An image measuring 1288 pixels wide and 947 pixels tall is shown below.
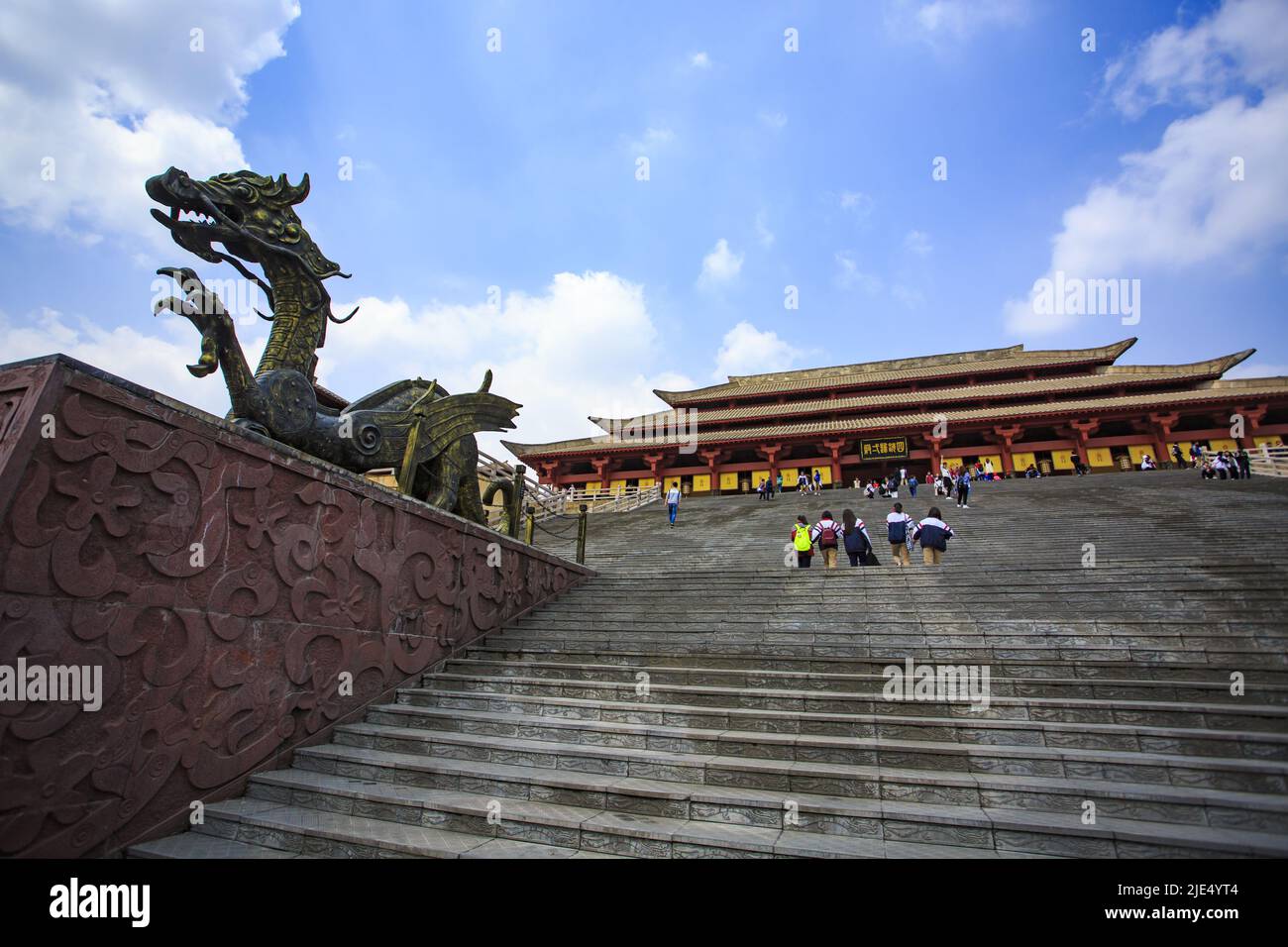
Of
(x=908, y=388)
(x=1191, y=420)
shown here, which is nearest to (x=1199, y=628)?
(x=1191, y=420)

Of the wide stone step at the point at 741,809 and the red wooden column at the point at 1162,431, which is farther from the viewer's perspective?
the red wooden column at the point at 1162,431

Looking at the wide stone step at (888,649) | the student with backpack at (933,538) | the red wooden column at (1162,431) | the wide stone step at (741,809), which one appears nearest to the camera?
the wide stone step at (741,809)

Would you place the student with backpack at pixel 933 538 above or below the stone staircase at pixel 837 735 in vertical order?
above

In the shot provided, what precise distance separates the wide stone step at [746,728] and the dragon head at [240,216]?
425cm

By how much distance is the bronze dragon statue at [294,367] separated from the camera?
4648mm

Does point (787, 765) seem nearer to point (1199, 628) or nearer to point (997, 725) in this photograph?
point (997, 725)

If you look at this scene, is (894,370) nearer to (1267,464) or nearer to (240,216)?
(1267,464)

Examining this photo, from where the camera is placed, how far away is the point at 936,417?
24875 millimetres

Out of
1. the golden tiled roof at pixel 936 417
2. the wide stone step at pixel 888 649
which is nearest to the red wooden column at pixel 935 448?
the golden tiled roof at pixel 936 417

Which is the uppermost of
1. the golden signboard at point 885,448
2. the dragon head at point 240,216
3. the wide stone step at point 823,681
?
the golden signboard at point 885,448

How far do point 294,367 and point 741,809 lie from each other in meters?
5.35

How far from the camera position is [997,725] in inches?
143

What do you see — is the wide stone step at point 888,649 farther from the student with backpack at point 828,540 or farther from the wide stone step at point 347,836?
the student with backpack at point 828,540

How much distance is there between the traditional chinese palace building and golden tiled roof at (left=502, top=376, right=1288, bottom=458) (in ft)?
0.19
